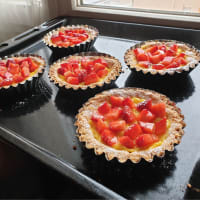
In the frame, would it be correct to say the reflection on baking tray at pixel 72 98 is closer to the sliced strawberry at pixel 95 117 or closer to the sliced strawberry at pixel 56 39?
the sliced strawberry at pixel 95 117

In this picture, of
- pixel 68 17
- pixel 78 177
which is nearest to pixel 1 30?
pixel 68 17

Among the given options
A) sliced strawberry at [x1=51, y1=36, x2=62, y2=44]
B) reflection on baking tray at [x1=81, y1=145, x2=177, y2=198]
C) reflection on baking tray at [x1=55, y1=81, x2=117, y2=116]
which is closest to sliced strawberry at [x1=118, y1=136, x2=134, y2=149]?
reflection on baking tray at [x1=81, y1=145, x2=177, y2=198]

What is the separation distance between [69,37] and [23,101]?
95cm

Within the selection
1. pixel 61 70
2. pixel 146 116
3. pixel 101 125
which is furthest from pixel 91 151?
pixel 61 70

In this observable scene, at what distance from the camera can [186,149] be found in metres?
1.48

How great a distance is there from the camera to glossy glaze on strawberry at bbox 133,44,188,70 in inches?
80.4

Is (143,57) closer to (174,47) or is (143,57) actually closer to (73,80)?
(174,47)

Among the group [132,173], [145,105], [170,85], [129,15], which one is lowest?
[132,173]

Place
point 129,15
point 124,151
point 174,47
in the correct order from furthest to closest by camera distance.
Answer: point 129,15 < point 174,47 < point 124,151

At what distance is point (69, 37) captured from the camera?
2.57 m

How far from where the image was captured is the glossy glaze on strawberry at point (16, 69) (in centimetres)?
196

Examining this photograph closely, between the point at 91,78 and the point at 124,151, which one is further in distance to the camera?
the point at 91,78

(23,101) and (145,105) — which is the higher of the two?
(145,105)

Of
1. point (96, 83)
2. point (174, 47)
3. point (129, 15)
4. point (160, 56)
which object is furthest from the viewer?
point (129, 15)
